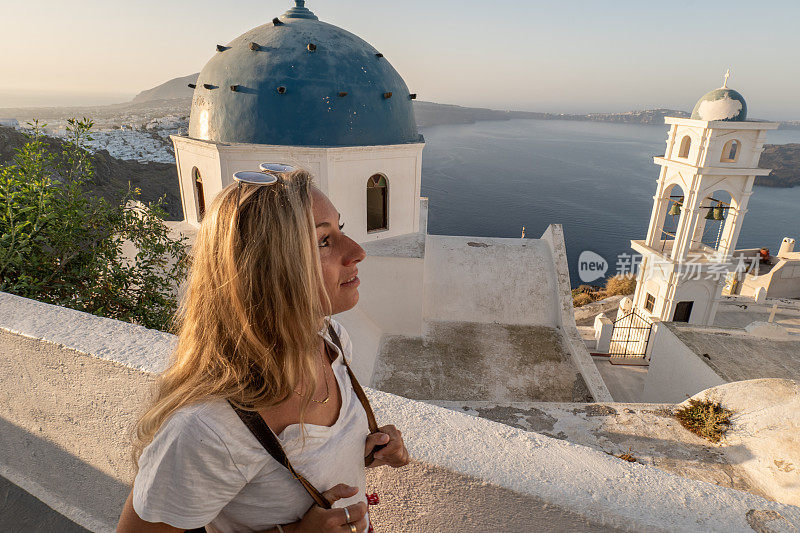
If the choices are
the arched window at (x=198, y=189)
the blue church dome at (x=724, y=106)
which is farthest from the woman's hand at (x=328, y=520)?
the blue church dome at (x=724, y=106)

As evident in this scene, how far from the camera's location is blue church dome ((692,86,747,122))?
12711 mm

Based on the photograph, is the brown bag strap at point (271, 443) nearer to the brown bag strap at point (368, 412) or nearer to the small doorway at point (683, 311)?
the brown bag strap at point (368, 412)

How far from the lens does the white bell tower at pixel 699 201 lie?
12.7m

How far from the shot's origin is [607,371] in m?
11.1

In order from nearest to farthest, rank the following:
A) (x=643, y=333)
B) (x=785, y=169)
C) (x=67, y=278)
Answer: (x=67, y=278), (x=643, y=333), (x=785, y=169)

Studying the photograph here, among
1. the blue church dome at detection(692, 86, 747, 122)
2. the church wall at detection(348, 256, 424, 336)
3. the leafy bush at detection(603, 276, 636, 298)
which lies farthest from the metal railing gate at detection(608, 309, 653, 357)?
the leafy bush at detection(603, 276, 636, 298)

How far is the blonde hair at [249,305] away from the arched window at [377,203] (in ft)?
23.6

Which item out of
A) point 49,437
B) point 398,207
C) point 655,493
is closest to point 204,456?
point 655,493

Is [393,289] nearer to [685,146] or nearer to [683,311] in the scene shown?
[685,146]

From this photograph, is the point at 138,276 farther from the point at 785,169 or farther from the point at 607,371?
the point at 785,169

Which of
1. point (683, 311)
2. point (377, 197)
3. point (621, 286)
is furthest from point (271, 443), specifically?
point (621, 286)

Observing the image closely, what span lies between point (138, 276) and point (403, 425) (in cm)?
341

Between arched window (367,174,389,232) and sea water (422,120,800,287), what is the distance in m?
30.9

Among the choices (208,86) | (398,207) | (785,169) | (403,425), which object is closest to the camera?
(403,425)
